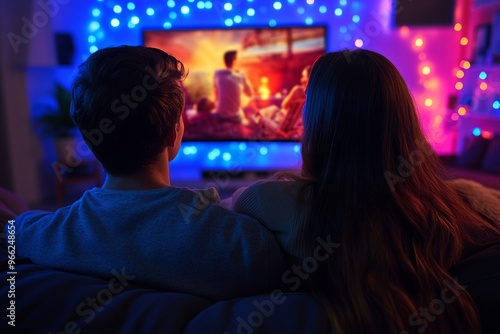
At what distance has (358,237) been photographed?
801 mm

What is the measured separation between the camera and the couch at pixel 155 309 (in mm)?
687

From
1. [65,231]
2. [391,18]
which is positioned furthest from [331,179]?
[391,18]

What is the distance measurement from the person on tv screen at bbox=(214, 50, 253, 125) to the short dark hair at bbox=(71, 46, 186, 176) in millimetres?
3372

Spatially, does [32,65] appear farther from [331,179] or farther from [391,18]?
[331,179]

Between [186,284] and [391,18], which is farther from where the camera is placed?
[391,18]

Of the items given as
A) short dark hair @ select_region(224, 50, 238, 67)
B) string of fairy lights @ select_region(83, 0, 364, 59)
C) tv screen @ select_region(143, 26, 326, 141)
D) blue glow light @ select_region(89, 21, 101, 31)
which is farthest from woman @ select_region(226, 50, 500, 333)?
blue glow light @ select_region(89, 21, 101, 31)

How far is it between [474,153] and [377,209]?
3.20m

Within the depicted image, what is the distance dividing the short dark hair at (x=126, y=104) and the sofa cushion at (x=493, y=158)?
10.5 feet

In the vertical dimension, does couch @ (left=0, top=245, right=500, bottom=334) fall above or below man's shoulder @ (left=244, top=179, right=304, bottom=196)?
below

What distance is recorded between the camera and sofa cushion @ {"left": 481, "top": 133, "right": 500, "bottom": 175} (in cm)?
333

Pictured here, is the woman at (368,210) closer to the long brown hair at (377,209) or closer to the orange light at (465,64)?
the long brown hair at (377,209)

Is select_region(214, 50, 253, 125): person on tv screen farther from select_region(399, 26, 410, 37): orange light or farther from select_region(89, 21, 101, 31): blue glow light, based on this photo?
select_region(399, 26, 410, 37): orange light

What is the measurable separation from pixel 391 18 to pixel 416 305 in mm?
3973

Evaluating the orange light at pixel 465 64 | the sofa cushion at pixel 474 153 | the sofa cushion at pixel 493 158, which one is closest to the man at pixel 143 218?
the sofa cushion at pixel 493 158
